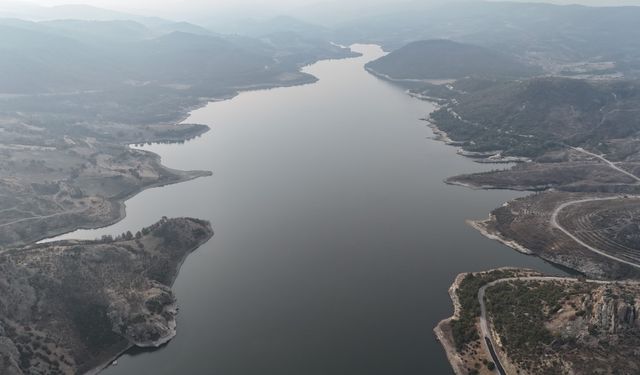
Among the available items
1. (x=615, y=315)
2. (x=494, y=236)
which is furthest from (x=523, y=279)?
(x=494, y=236)

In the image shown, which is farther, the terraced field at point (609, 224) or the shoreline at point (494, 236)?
the shoreline at point (494, 236)

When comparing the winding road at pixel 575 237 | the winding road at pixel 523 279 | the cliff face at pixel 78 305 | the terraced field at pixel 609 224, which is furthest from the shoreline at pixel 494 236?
→ the cliff face at pixel 78 305

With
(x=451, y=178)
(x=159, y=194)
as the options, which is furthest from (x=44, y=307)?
(x=451, y=178)

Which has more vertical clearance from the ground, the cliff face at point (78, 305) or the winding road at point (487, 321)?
the winding road at point (487, 321)

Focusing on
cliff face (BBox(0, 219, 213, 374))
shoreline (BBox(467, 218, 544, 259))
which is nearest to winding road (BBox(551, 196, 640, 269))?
shoreline (BBox(467, 218, 544, 259))

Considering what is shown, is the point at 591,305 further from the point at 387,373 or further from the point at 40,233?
the point at 40,233

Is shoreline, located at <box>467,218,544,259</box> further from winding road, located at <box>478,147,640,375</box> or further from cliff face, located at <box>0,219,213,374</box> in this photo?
cliff face, located at <box>0,219,213,374</box>

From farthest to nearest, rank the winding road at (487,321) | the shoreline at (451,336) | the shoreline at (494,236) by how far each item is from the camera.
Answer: the shoreline at (494,236)
the winding road at (487,321)
the shoreline at (451,336)

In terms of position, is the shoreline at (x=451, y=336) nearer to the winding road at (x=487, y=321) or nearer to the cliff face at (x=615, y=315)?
the winding road at (x=487, y=321)
